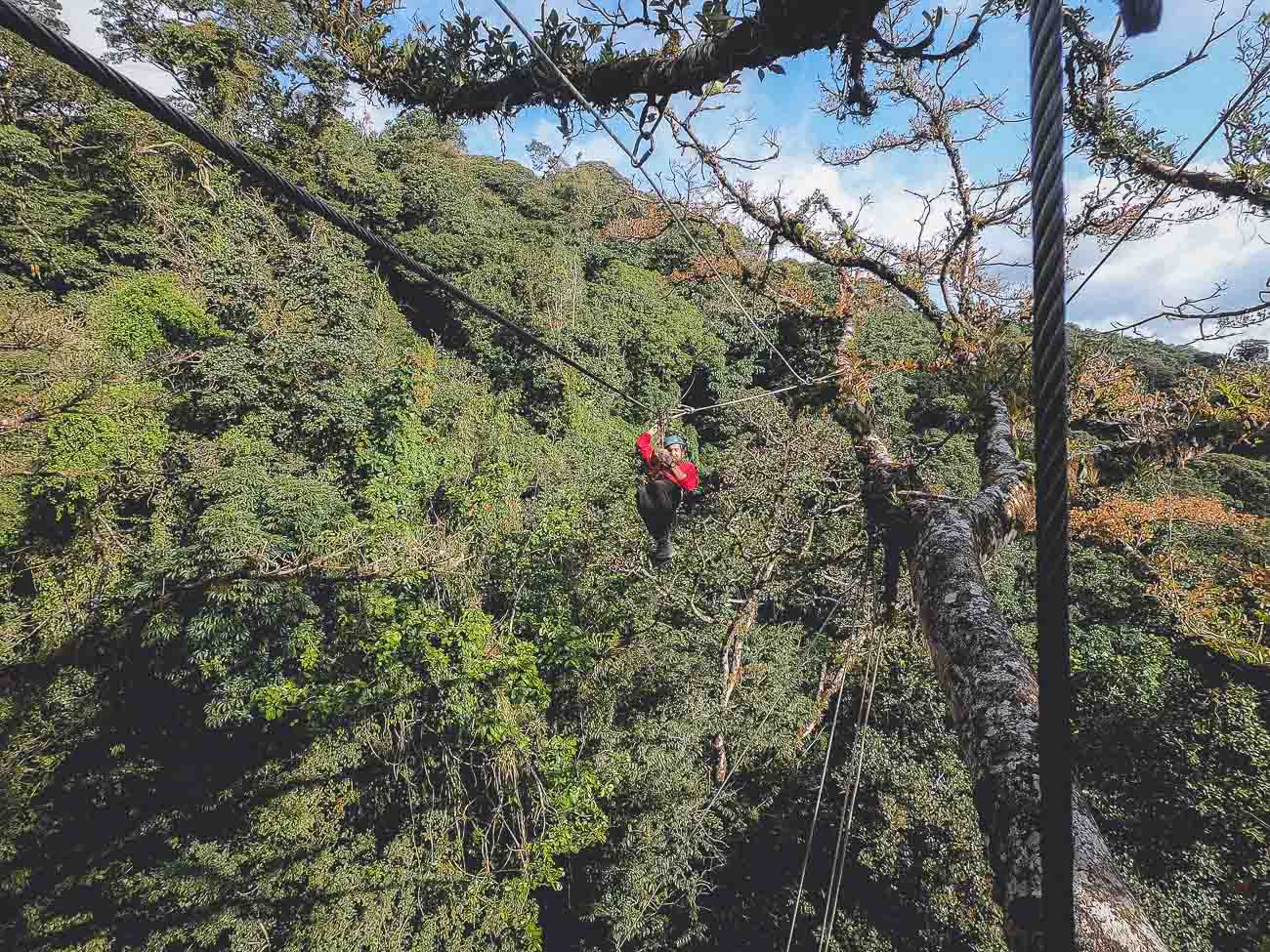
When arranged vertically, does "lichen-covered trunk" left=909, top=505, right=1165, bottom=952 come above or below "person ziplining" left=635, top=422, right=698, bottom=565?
below

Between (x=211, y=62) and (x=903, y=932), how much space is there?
2273 cm

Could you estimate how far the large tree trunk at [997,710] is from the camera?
1450mm

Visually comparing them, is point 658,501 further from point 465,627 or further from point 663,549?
point 465,627

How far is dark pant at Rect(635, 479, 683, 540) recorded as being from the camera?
5.04 meters

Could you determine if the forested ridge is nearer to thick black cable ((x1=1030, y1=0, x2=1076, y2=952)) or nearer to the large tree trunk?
the large tree trunk

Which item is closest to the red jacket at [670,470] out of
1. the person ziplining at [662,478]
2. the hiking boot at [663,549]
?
the person ziplining at [662,478]

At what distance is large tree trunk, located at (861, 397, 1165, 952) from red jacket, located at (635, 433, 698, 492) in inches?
66.8

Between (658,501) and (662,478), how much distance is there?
23cm

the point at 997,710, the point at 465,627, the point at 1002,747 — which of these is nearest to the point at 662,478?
the point at 997,710

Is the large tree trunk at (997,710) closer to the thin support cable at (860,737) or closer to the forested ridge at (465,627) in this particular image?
the forested ridge at (465,627)

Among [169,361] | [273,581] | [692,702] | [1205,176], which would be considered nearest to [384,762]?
[273,581]

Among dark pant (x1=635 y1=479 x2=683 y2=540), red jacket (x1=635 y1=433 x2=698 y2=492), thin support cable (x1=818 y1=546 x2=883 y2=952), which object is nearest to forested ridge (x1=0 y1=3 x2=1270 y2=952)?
thin support cable (x1=818 y1=546 x2=883 y2=952)

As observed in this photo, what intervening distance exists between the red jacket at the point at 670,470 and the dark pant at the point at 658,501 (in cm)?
9

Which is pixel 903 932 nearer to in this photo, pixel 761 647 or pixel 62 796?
pixel 761 647
